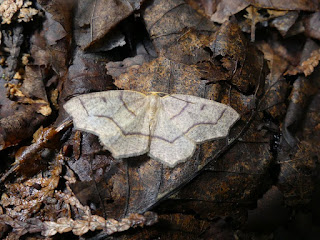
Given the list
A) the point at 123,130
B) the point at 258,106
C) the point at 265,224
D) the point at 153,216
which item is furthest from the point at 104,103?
the point at 265,224

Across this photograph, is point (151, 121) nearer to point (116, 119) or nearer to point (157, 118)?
point (157, 118)

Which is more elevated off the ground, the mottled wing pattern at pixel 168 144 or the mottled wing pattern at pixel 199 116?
the mottled wing pattern at pixel 199 116

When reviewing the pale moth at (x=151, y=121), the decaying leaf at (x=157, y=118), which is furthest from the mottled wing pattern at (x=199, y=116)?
the decaying leaf at (x=157, y=118)

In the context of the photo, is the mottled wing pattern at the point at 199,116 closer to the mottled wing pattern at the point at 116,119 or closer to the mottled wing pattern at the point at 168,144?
the mottled wing pattern at the point at 168,144

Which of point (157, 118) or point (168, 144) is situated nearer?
point (168, 144)

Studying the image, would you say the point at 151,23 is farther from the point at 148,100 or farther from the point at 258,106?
the point at 258,106

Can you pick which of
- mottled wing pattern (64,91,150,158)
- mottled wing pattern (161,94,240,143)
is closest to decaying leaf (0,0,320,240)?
mottled wing pattern (64,91,150,158)


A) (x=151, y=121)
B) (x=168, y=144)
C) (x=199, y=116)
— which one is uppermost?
(x=199, y=116)

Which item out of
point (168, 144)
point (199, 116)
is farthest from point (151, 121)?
point (199, 116)
